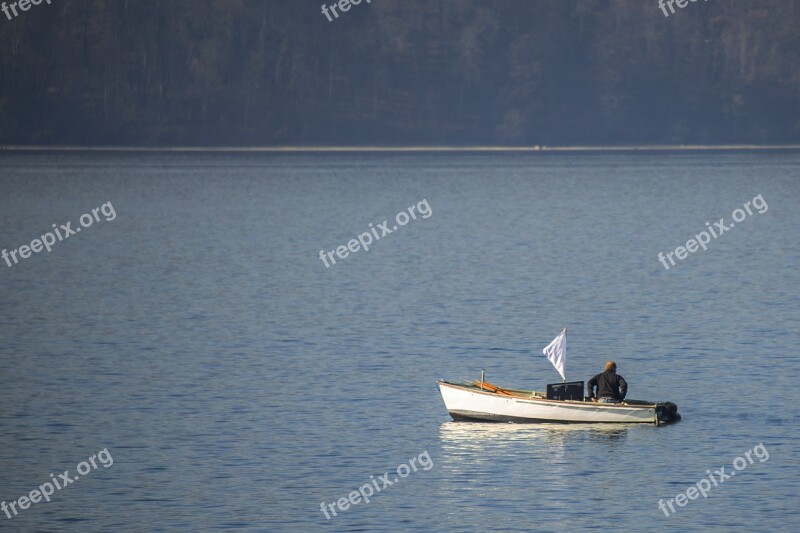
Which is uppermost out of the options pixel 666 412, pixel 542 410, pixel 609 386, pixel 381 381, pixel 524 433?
pixel 381 381

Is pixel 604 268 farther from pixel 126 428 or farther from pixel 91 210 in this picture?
pixel 91 210

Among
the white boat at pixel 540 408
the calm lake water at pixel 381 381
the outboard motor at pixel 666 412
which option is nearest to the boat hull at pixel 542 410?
the white boat at pixel 540 408

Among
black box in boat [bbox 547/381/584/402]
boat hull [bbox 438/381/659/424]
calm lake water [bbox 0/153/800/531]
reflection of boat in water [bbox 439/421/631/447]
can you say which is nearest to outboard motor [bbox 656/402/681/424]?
boat hull [bbox 438/381/659/424]

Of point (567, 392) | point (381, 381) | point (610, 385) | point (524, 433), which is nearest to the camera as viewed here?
point (524, 433)

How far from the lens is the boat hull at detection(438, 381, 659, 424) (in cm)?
4903

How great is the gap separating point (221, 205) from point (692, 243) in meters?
78.2

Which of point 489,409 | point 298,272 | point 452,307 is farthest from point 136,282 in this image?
point 489,409

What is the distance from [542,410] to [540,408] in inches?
4.9

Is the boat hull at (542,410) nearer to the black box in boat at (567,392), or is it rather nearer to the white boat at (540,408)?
the white boat at (540,408)

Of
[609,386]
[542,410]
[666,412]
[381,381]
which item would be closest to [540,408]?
[542,410]

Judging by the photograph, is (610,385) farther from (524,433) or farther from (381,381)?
(381,381)

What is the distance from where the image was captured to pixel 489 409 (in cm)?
5003

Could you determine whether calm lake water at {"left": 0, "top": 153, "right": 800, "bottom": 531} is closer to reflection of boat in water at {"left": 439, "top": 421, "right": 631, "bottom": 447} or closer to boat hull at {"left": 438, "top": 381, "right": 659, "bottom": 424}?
reflection of boat in water at {"left": 439, "top": 421, "right": 631, "bottom": 447}

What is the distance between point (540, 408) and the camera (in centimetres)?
4928
